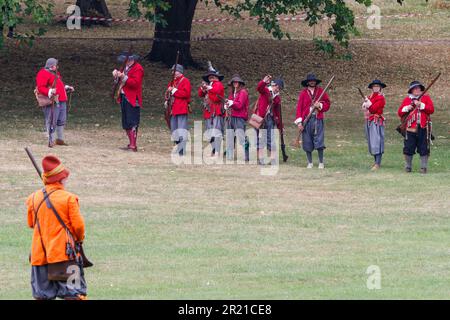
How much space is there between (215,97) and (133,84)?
1621mm

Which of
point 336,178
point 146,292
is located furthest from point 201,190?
point 146,292

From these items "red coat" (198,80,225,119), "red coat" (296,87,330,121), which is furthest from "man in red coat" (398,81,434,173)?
"red coat" (198,80,225,119)

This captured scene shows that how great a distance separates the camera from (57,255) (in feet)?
35.3

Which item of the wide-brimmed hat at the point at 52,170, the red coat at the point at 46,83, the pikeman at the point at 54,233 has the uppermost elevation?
the wide-brimmed hat at the point at 52,170

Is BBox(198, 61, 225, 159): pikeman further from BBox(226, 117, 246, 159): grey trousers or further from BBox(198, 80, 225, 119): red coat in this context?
BBox(226, 117, 246, 159): grey trousers

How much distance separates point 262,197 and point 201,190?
119 cm

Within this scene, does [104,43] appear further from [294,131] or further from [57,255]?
[57,255]

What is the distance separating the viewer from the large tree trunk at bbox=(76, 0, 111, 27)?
40.6m

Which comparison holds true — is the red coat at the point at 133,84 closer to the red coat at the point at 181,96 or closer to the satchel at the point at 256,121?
the red coat at the point at 181,96

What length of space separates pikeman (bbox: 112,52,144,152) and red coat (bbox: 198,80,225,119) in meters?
1.26

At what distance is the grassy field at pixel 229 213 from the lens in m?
12.8

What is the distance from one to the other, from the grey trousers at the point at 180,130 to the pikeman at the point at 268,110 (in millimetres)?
1486

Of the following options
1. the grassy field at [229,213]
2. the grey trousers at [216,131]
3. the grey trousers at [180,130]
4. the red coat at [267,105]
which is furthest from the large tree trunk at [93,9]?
the red coat at [267,105]

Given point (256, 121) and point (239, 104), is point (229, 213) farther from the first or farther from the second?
point (239, 104)
